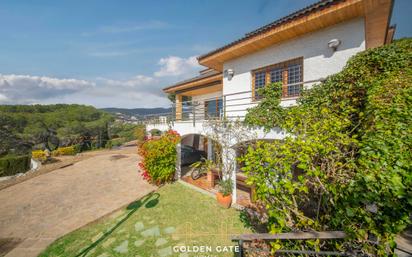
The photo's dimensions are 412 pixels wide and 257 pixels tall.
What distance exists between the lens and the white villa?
236 inches

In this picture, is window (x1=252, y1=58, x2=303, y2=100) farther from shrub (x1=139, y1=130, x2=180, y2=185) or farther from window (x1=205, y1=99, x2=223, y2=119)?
shrub (x1=139, y1=130, x2=180, y2=185)

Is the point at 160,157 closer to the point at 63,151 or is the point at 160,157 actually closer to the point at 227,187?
the point at 227,187

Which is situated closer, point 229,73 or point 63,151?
point 229,73

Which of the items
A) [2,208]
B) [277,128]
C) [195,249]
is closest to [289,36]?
[277,128]

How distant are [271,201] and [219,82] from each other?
34.3 feet

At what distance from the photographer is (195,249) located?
17.5ft

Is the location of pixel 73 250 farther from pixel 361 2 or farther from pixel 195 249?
pixel 361 2

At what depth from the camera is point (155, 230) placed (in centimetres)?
635

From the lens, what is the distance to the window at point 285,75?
300 inches

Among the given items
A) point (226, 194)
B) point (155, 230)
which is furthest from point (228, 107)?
point (155, 230)

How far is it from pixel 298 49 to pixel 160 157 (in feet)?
29.0

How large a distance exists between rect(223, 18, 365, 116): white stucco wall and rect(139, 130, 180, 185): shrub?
443 cm

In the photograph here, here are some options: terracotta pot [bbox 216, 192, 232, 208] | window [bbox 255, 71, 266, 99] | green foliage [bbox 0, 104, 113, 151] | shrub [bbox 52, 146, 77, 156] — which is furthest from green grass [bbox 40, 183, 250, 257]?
green foliage [bbox 0, 104, 113, 151]

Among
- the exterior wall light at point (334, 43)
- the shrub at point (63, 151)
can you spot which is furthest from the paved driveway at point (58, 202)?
the shrub at point (63, 151)
